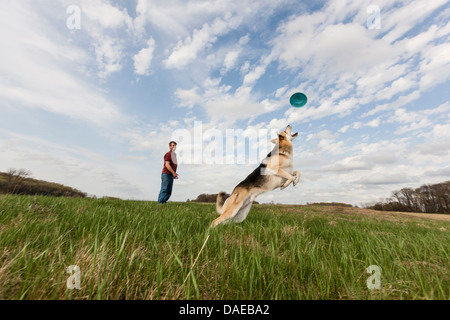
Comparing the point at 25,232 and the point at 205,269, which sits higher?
the point at 25,232

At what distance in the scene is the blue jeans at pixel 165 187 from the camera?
10.2 metres

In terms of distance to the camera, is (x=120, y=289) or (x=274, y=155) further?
(x=274, y=155)

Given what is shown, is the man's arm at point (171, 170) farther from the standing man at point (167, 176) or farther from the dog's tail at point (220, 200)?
the dog's tail at point (220, 200)

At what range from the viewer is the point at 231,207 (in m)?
4.87

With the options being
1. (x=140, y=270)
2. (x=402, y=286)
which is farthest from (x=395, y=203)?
(x=140, y=270)

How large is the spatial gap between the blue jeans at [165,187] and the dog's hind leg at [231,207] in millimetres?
6008

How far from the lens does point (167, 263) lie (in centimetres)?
208

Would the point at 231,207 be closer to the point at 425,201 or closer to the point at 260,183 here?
the point at 260,183

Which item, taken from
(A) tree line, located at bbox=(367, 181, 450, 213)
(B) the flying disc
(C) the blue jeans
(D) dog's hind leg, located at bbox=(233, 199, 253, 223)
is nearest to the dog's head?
(B) the flying disc

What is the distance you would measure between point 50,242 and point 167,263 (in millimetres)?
1594

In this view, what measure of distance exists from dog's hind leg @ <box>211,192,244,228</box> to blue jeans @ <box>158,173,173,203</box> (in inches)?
237
